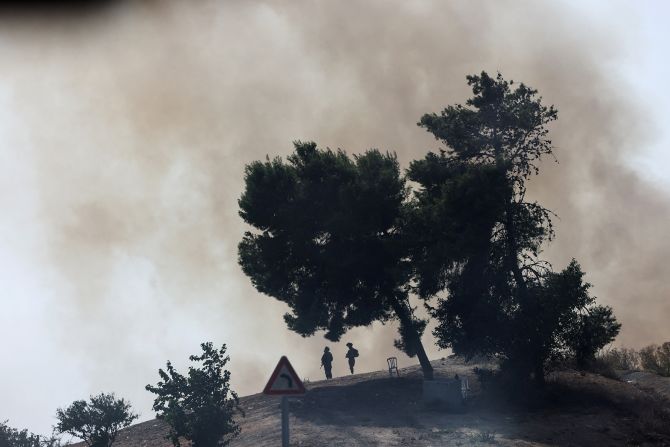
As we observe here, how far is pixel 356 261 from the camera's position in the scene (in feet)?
98.6

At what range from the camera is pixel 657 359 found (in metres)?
31.3

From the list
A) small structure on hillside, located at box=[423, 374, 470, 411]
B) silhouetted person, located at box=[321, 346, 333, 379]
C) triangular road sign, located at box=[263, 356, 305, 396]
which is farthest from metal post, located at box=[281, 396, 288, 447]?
silhouetted person, located at box=[321, 346, 333, 379]

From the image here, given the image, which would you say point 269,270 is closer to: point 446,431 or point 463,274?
point 463,274

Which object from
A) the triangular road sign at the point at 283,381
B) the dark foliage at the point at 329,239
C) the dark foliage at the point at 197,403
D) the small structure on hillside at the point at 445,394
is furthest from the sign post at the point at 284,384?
the dark foliage at the point at 329,239

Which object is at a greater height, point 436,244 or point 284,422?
point 436,244

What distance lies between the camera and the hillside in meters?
19.1

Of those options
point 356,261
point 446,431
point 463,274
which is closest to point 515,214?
point 463,274

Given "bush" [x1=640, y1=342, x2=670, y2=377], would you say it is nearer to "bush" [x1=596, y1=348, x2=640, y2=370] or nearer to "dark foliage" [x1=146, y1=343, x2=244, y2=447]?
"bush" [x1=596, y1=348, x2=640, y2=370]

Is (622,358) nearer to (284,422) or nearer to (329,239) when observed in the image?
(329,239)

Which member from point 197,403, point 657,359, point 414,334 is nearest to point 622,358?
point 657,359

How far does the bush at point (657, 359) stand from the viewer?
29938 mm

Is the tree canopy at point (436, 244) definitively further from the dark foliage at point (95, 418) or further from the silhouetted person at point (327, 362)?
the dark foliage at point (95, 418)

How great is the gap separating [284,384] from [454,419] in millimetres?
12484

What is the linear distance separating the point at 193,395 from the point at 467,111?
19877 mm
